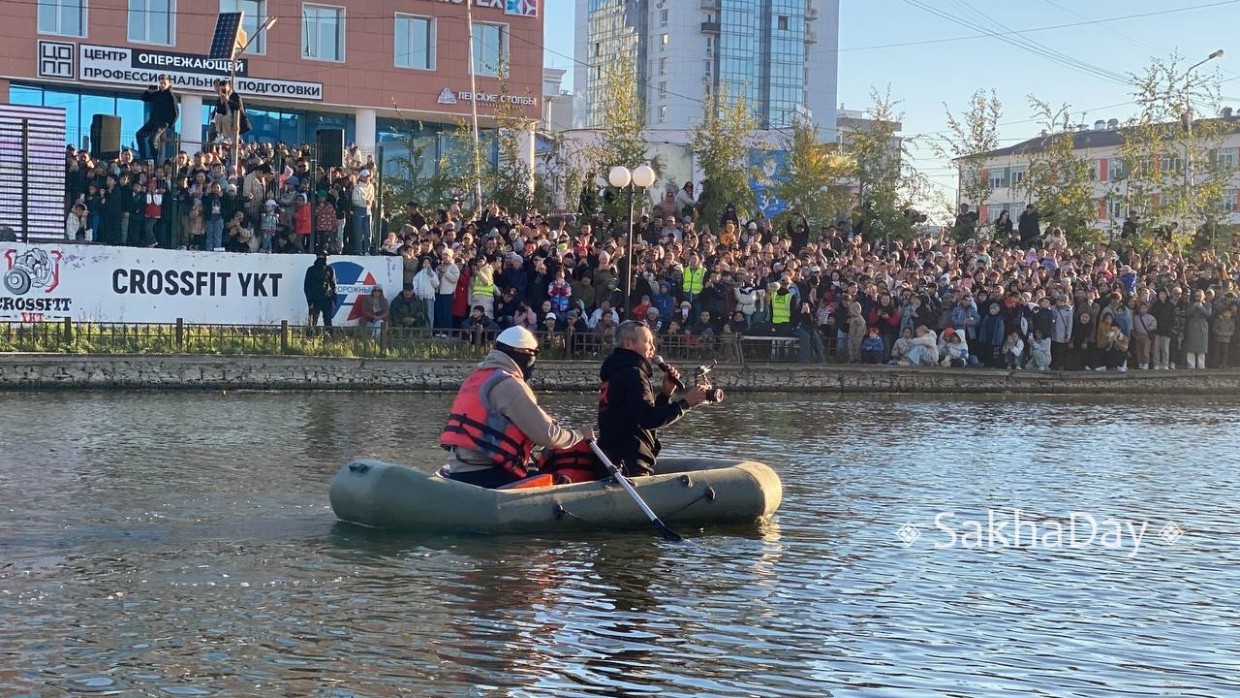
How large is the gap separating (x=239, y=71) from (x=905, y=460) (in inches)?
1211

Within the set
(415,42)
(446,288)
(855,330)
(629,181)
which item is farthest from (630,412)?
(415,42)

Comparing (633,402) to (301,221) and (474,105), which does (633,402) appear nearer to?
(301,221)

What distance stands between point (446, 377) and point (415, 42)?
77.5 ft

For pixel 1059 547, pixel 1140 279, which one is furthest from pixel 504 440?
pixel 1140 279

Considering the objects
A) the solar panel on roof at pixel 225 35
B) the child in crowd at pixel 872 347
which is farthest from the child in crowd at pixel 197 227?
the child in crowd at pixel 872 347

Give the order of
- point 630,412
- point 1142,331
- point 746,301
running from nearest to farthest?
1. point 630,412
2. point 746,301
3. point 1142,331

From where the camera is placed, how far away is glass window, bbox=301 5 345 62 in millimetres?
46594

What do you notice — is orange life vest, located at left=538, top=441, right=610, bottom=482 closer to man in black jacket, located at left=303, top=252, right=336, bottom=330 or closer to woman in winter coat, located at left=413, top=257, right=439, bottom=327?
woman in winter coat, located at left=413, top=257, right=439, bottom=327

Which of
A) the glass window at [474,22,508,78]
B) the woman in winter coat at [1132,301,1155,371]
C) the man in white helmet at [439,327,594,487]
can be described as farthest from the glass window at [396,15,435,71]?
the man in white helmet at [439,327,594,487]

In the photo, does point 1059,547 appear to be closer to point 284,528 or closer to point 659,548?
point 659,548

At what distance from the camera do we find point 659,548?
→ 13.0 m

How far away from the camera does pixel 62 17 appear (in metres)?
43.0

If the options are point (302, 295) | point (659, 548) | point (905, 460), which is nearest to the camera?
point (659, 548)

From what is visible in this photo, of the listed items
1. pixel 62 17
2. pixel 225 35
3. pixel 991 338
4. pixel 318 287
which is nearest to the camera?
pixel 318 287
